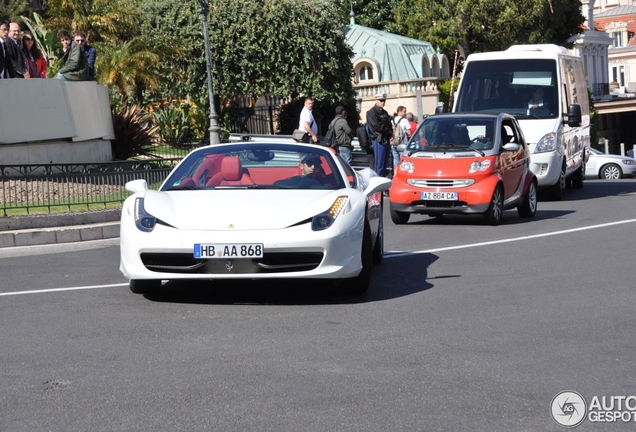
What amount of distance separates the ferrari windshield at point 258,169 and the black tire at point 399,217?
21.8ft

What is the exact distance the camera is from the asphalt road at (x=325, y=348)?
566 cm

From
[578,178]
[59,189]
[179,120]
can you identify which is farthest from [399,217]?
[179,120]

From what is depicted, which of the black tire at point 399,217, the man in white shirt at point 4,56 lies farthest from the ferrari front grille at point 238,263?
the man in white shirt at point 4,56

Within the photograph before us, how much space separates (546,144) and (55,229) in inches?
362

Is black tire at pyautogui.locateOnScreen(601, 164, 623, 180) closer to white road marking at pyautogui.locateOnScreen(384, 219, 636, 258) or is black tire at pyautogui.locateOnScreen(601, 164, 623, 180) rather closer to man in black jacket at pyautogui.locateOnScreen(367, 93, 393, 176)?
man in black jacket at pyautogui.locateOnScreen(367, 93, 393, 176)

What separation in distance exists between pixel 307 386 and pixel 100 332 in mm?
2247

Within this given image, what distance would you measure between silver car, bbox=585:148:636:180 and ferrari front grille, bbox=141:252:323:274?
117 feet

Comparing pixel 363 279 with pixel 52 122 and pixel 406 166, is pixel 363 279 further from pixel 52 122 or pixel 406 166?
pixel 52 122

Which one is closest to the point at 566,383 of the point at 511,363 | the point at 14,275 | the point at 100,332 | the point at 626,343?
the point at 511,363

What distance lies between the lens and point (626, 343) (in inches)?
289

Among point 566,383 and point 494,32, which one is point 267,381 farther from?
point 494,32

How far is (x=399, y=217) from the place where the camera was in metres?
17.2

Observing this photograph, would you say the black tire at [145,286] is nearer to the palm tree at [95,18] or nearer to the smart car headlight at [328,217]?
the smart car headlight at [328,217]

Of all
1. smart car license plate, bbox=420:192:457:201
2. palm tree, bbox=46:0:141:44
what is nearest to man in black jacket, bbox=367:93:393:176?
smart car license plate, bbox=420:192:457:201
